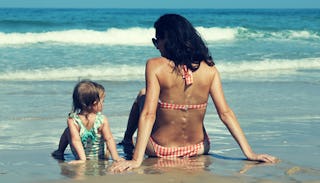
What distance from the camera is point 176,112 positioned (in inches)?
186

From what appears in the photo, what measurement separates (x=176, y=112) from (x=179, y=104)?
7 centimetres

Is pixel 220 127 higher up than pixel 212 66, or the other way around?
pixel 212 66

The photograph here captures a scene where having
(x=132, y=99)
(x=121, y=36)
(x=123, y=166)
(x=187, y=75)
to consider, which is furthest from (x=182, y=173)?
(x=121, y=36)

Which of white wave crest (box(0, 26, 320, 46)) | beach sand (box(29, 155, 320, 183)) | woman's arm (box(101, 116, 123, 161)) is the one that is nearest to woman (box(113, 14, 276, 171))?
beach sand (box(29, 155, 320, 183))

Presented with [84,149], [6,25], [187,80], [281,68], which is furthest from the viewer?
[6,25]

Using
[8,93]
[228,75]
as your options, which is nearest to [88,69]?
[228,75]

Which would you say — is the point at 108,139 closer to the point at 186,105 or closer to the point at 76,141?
the point at 76,141

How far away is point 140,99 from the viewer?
16.3 ft

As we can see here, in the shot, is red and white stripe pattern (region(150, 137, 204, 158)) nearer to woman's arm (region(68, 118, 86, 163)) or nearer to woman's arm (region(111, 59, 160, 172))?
woman's arm (region(111, 59, 160, 172))

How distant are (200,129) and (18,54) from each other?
11.7 m

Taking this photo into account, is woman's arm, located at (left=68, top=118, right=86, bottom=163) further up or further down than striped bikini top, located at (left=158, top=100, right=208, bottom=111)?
further down

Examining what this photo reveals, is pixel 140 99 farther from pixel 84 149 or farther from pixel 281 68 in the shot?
pixel 281 68

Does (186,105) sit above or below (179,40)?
below

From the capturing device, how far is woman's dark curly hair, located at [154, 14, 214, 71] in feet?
14.7
